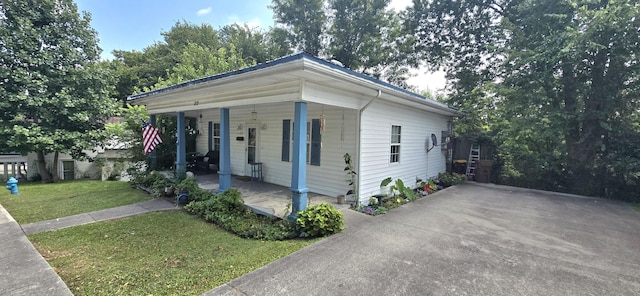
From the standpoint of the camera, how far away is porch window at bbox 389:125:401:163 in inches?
279

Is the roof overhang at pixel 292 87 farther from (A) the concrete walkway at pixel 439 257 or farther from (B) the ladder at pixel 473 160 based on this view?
(B) the ladder at pixel 473 160

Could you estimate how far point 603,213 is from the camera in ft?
19.7

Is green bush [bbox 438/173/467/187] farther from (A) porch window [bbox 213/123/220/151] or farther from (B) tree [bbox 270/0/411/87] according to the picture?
(B) tree [bbox 270/0/411/87]

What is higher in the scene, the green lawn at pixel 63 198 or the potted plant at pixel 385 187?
the potted plant at pixel 385 187

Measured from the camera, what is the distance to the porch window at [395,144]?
7.07 metres

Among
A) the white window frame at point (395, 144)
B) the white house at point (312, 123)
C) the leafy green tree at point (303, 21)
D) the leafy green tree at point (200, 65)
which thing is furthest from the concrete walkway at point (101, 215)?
the leafy green tree at point (303, 21)

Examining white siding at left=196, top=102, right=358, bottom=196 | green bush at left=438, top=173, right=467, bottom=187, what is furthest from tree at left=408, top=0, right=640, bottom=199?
white siding at left=196, top=102, right=358, bottom=196

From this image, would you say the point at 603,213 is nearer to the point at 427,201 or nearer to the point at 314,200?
the point at 427,201

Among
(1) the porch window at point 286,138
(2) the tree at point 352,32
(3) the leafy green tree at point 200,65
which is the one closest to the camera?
(1) the porch window at point 286,138

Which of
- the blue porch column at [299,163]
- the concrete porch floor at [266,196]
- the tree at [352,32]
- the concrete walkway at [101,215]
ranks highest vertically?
the tree at [352,32]

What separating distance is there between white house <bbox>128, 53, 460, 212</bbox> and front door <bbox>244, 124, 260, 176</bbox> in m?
0.03

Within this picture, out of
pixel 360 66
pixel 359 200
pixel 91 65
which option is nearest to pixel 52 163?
pixel 91 65

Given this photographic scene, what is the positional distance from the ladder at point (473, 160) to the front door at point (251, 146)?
827 centimetres

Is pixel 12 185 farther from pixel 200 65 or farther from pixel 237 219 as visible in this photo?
pixel 200 65
